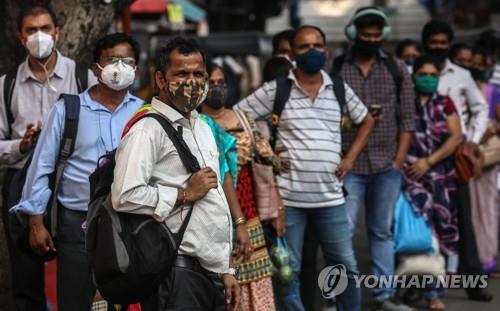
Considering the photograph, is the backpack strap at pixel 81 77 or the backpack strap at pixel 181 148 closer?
the backpack strap at pixel 181 148

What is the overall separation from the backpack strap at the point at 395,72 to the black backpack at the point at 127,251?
11.2 feet

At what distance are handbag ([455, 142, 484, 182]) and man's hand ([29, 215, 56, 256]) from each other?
3.76m

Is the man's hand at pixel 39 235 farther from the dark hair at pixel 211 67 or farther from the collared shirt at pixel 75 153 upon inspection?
the dark hair at pixel 211 67

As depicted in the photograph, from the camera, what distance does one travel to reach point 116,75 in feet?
16.5

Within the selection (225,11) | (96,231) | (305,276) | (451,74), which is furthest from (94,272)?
(225,11)

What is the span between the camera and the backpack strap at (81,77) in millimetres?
5656

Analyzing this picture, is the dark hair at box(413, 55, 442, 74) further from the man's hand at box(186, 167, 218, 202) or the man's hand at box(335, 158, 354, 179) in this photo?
the man's hand at box(186, 167, 218, 202)

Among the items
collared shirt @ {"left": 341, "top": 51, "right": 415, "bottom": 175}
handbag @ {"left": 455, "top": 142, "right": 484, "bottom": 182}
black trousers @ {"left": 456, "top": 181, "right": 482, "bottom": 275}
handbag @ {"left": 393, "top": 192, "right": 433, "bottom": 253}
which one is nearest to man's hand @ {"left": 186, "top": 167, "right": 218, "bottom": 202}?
collared shirt @ {"left": 341, "top": 51, "right": 415, "bottom": 175}

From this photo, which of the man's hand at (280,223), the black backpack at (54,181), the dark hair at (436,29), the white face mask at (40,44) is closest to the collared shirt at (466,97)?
the dark hair at (436,29)

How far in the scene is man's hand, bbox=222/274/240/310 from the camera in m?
4.36

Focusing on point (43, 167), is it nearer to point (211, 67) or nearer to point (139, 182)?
point (139, 182)

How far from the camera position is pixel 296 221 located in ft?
20.8

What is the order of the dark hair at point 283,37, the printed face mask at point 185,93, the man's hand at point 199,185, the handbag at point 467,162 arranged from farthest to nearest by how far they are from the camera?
the handbag at point 467,162 < the dark hair at point 283,37 < the printed face mask at point 185,93 < the man's hand at point 199,185

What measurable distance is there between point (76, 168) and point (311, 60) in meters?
1.85
